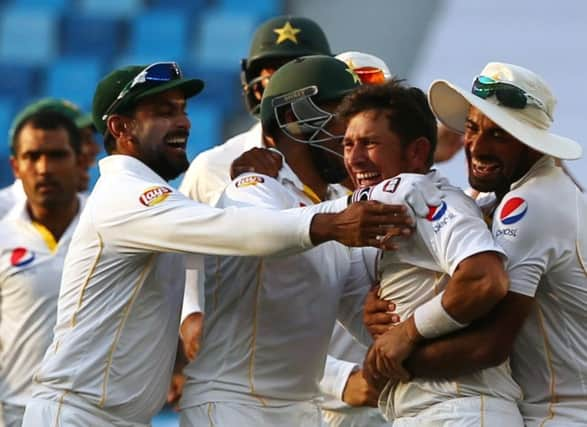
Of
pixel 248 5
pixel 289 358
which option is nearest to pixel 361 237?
pixel 289 358

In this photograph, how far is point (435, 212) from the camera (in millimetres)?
3906

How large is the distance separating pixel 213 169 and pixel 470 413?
6.52ft

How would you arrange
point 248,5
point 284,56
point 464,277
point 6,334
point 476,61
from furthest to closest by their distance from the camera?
point 248,5, point 476,61, point 6,334, point 284,56, point 464,277

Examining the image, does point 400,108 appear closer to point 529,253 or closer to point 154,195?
point 529,253

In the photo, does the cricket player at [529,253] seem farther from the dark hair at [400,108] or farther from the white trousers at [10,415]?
the white trousers at [10,415]

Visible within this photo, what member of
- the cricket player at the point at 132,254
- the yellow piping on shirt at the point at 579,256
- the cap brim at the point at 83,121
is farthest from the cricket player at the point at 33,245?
the yellow piping on shirt at the point at 579,256

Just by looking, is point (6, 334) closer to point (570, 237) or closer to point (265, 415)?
point (265, 415)

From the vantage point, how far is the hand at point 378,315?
410 cm

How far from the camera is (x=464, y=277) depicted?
3.79 meters

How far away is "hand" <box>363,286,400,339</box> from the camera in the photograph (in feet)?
13.5

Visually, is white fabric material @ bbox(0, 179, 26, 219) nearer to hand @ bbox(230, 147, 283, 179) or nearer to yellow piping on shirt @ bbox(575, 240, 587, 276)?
hand @ bbox(230, 147, 283, 179)

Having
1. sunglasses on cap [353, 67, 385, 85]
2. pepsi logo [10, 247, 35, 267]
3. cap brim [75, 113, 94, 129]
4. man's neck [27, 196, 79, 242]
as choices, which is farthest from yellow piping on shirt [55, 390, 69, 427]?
cap brim [75, 113, 94, 129]

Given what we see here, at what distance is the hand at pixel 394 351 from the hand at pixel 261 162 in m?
0.69

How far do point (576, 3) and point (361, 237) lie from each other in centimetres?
768
